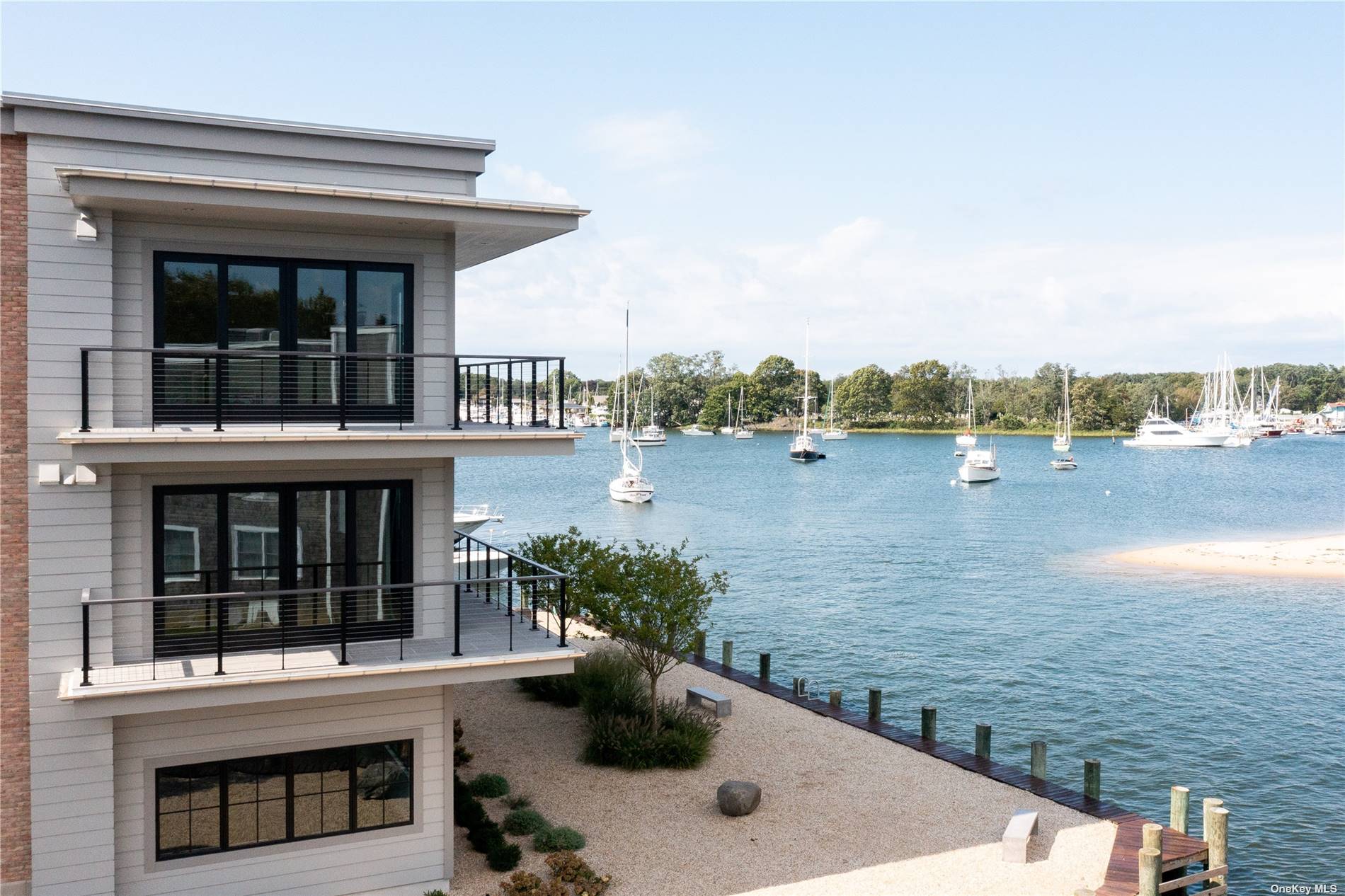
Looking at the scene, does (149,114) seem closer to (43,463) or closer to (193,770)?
(43,463)

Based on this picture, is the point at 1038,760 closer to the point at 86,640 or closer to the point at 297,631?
the point at 297,631

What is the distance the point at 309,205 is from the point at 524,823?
10.4 meters

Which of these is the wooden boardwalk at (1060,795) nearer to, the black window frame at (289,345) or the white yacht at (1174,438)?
the black window frame at (289,345)

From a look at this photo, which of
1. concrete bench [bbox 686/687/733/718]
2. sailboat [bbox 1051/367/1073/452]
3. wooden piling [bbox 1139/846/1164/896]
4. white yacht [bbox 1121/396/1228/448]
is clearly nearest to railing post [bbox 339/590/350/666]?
concrete bench [bbox 686/687/733/718]

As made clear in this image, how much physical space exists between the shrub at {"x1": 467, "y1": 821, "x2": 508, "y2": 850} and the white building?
0.97 m

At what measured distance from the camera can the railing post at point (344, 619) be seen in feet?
47.4

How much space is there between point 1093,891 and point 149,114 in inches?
675

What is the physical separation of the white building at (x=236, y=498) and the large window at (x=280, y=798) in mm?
32

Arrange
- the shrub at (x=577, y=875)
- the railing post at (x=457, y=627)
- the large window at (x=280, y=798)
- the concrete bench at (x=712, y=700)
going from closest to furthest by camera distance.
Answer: the large window at (x=280, y=798) < the railing post at (x=457, y=627) < the shrub at (x=577, y=875) < the concrete bench at (x=712, y=700)

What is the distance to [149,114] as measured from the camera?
46.3 ft

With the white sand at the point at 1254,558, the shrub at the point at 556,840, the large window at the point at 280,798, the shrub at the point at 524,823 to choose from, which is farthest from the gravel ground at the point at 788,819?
the white sand at the point at 1254,558

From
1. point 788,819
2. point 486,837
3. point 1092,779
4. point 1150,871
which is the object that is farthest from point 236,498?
point 1092,779

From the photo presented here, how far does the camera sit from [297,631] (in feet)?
50.2

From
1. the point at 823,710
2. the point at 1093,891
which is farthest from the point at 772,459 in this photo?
the point at 1093,891
